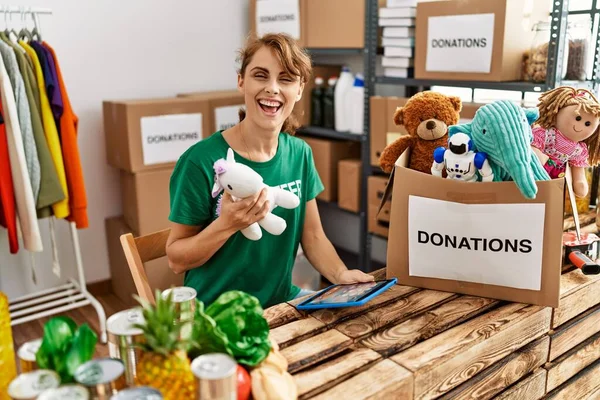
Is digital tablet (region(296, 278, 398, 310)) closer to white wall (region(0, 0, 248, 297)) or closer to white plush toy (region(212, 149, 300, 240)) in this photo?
white plush toy (region(212, 149, 300, 240))

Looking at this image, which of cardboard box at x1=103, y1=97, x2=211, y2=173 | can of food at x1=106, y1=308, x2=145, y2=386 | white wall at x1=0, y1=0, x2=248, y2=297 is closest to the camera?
can of food at x1=106, y1=308, x2=145, y2=386

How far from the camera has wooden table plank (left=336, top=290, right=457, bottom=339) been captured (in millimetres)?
1054

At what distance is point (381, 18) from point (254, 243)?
5.35ft

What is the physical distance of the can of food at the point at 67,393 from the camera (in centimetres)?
64

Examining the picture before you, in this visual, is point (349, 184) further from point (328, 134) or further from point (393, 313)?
point (393, 313)

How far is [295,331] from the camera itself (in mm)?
1045

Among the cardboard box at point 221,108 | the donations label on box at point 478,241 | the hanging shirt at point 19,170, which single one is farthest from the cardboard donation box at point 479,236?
the cardboard box at point 221,108

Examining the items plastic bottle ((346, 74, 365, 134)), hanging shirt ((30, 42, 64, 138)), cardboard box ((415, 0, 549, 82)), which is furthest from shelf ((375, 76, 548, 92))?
hanging shirt ((30, 42, 64, 138))

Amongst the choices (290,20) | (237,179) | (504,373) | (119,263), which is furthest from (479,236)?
Result: (119,263)

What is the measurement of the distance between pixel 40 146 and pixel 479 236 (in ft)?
6.41

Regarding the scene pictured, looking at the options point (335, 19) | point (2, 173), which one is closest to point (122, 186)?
point (2, 173)

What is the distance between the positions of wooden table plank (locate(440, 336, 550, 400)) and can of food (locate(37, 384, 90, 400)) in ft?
2.05

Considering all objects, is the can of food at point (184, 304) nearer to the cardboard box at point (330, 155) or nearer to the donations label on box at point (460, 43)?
the donations label on box at point (460, 43)

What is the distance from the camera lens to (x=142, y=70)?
3.15 m
